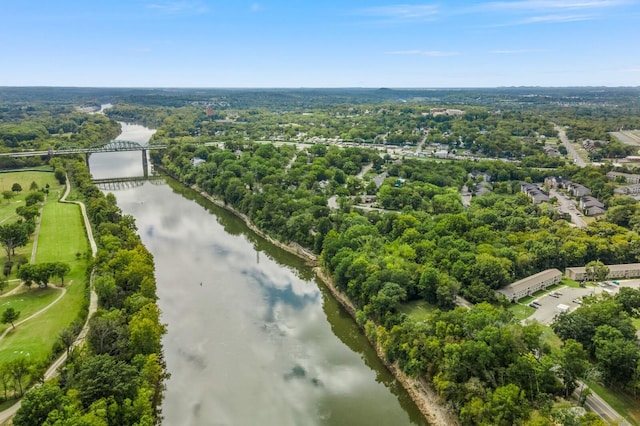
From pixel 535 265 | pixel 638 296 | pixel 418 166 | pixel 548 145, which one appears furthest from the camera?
pixel 548 145

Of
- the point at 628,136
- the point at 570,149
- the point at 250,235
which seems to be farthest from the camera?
the point at 628,136

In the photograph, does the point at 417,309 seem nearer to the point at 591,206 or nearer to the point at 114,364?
the point at 114,364

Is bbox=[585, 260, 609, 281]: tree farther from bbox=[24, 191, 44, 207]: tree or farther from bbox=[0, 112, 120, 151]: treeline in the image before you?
bbox=[0, 112, 120, 151]: treeline

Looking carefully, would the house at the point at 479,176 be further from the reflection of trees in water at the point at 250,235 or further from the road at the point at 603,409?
the road at the point at 603,409

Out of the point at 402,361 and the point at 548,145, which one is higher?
the point at 548,145

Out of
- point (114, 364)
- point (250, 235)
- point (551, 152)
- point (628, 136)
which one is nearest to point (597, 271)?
point (114, 364)

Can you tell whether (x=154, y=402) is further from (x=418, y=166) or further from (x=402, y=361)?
(x=418, y=166)

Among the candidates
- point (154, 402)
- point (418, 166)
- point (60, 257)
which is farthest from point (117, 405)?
point (418, 166)

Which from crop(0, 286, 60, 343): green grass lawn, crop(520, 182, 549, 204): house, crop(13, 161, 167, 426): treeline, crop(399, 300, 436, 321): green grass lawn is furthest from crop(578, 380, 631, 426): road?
crop(520, 182, 549, 204): house
